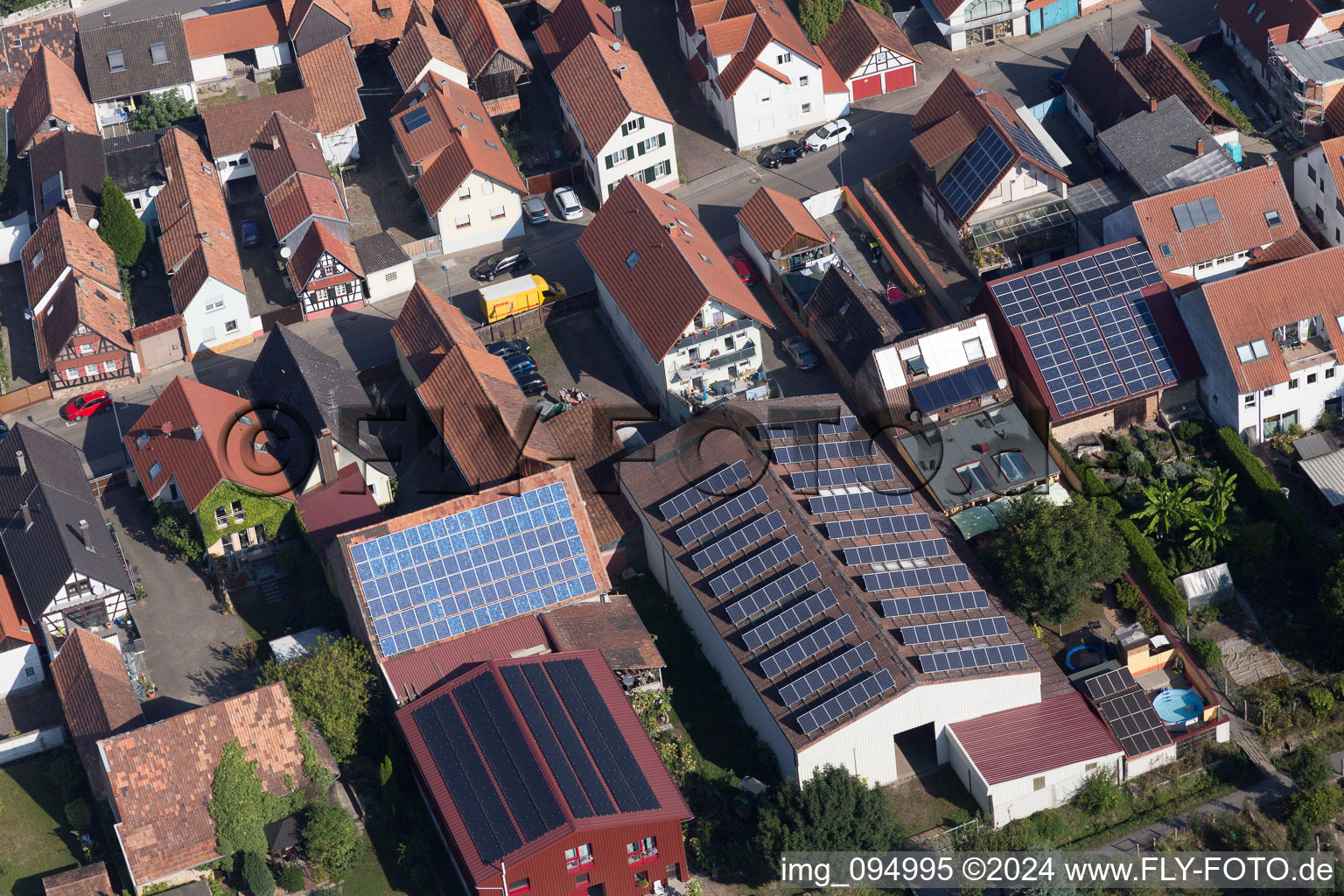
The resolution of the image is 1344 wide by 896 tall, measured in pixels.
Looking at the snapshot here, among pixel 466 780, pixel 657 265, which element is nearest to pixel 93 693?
pixel 466 780

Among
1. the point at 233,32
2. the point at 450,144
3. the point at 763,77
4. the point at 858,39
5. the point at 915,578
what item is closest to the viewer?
the point at 915,578

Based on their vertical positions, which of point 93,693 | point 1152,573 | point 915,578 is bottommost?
point 1152,573

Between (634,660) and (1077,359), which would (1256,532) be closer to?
(1077,359)

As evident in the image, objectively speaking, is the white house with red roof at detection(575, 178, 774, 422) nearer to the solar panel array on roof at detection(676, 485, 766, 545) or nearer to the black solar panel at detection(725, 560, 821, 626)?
the solar panel array on roof at detection(676, 485, 766, 545)

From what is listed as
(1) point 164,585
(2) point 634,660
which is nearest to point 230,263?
(1) point 164,585

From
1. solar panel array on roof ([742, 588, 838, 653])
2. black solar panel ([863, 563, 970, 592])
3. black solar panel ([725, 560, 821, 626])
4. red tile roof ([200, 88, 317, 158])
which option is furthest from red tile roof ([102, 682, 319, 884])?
red tile roof ([200, 88, 317, 158])

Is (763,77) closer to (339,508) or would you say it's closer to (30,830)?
(339,508)
